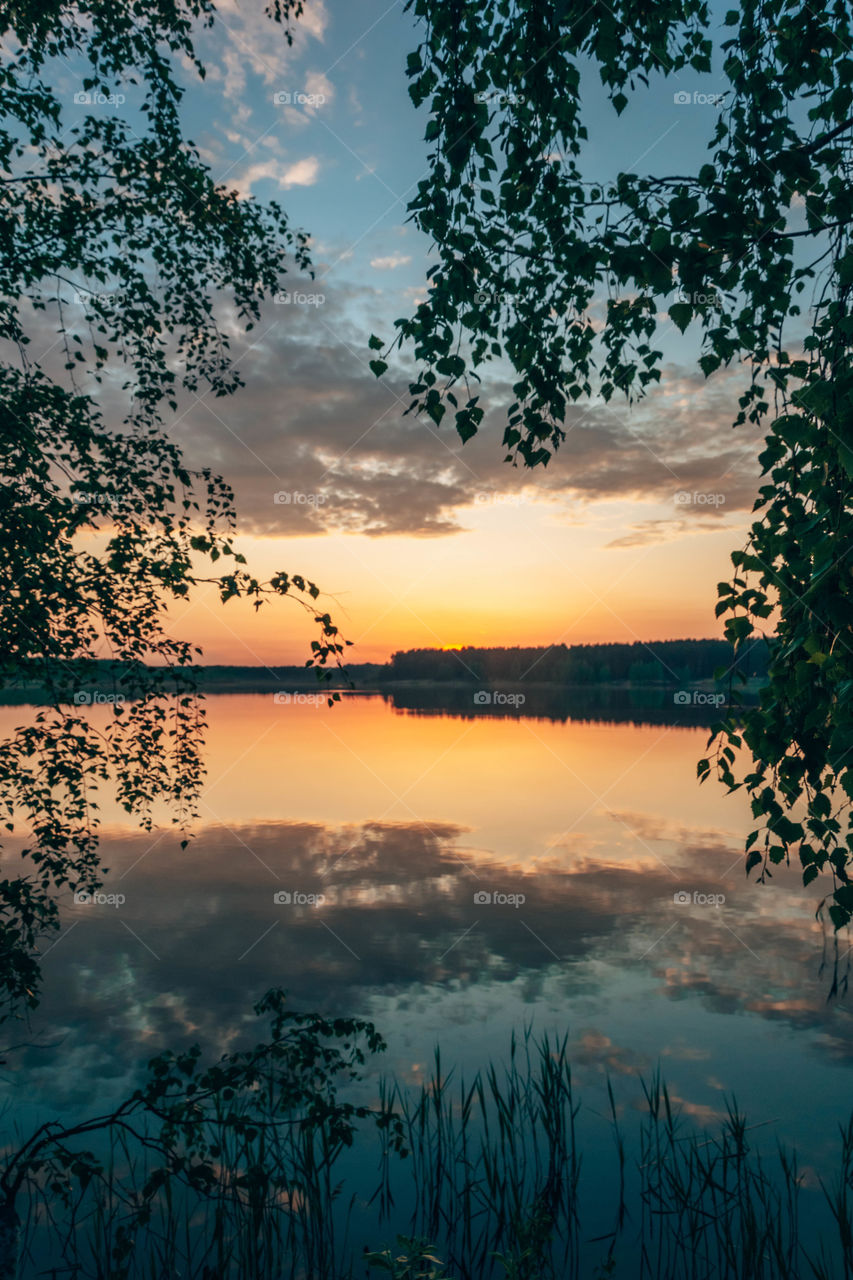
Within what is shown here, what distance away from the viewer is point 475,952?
1297 centimetres

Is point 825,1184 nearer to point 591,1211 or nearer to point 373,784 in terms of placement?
point 591,1211

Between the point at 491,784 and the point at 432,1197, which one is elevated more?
Answer: the point at 432,1197

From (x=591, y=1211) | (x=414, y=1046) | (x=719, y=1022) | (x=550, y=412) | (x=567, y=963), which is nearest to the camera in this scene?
(x=550, y=412)

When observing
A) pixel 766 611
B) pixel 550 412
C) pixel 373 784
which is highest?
pixel 550 412

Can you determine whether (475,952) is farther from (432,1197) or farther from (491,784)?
(491,784)

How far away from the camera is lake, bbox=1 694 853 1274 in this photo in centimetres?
903

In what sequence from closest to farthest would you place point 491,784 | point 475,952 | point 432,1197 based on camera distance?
point 432,1197 < point 475,952 < point 491,784

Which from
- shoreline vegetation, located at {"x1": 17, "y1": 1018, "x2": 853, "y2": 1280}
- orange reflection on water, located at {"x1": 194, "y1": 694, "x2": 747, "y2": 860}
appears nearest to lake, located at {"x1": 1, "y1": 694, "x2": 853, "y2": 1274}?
orange reflection on water, located at {"x1": 194, "y1": 694, "x2": 747, "y2": 860}

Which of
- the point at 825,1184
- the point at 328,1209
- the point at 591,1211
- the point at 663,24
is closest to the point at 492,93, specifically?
the point at 663,24

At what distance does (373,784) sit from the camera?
32344 mm

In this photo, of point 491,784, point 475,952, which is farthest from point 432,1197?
point 491,784

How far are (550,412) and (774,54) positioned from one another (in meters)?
2.68

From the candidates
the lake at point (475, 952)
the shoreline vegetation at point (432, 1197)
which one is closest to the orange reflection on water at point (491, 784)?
the lake at point (475, 952)

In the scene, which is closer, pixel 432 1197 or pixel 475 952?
pixel 432 1197
